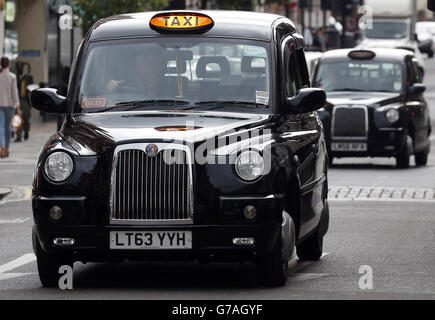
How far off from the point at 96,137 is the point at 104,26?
1.63 metres

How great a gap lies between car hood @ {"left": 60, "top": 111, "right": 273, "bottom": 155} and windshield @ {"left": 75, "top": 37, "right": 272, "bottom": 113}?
0.63 feet

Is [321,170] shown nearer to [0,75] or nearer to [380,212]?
[380,212]

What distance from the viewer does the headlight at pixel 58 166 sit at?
9.88 metres

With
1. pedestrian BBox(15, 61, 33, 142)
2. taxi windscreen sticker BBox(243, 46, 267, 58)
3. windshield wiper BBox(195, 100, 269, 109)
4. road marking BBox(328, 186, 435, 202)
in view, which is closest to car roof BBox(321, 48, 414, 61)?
road marking BBox(328, 186, 435, 202)

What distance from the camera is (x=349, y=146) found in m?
24.3

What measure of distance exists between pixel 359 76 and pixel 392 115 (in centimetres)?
114

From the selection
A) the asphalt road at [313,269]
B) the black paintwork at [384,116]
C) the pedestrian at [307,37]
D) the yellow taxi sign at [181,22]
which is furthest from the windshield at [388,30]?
the yellow taxi sign at [181,22]

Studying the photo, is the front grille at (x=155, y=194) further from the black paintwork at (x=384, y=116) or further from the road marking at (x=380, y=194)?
the black paintwork at (x=384, y=116)

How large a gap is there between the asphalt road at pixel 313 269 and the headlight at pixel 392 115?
19.9ft

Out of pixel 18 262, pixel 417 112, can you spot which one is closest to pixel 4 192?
pixel 18 262

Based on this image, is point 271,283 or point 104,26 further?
point 104,26

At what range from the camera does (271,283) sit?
1019cm

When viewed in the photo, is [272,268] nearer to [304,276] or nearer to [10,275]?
[304,276]
